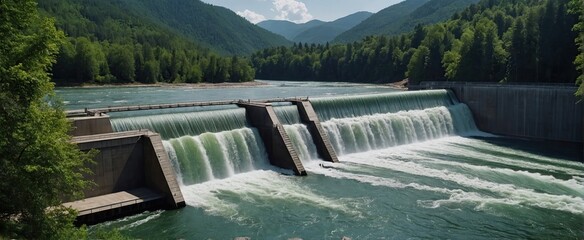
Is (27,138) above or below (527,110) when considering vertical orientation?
above

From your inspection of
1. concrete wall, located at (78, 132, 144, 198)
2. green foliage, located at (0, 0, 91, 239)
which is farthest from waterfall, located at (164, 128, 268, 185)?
green foliage, located at (0, 0, 91, 239)

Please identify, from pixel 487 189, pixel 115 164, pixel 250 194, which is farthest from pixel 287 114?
Result: pixel 487 189

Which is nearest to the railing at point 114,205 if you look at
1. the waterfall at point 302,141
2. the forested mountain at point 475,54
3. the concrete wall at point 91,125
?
the concrete wall at point 91,125

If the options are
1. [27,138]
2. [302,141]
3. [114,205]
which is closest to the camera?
[27,138]

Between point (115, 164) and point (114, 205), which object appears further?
point (115, 164)

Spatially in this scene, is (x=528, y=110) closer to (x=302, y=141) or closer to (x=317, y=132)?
(x=317, y=132)

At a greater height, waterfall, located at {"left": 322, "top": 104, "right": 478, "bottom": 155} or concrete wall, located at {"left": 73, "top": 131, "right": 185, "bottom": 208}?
concrete wall, located at {"left": 73, "top": 131, "right": 185, "bottom": 208}

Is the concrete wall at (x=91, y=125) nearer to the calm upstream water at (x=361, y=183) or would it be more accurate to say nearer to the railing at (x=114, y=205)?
the calm upstream water at (x=361, y=183)

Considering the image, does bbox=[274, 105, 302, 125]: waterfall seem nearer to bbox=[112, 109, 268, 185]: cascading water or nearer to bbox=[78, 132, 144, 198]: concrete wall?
bbox=[112, 109, 268, 185]: cascading water
